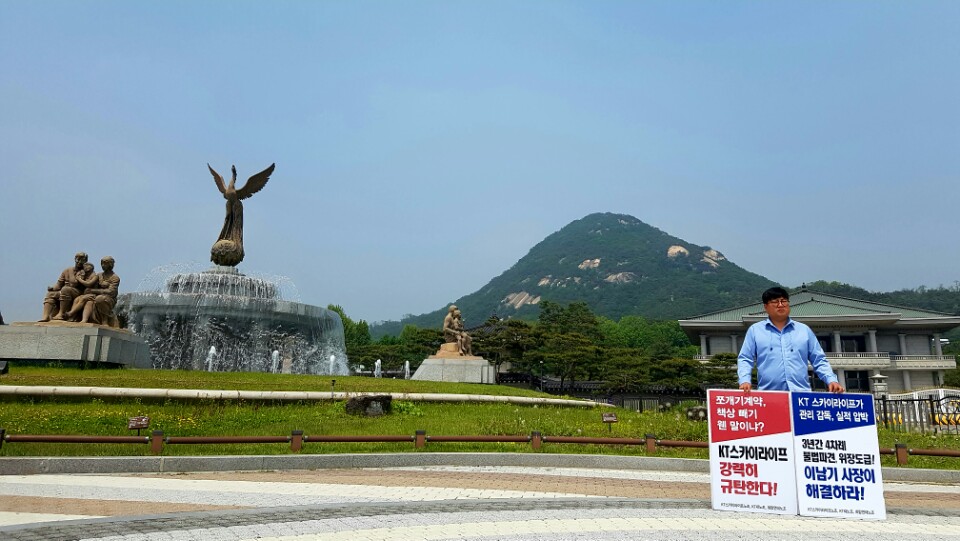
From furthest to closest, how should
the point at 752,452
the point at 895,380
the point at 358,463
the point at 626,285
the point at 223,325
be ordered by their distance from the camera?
the point at 626,285 → the point at 895,380 → the point at 223,325 → the point at 358,463 → the point at 752,452

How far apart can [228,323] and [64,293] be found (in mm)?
7671

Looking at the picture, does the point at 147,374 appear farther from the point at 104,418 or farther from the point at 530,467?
the point at 530,467

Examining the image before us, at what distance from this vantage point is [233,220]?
102 feet

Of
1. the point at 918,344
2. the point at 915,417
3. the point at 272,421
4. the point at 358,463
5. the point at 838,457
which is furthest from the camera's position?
the point at 918,344

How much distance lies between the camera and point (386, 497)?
25.3ft

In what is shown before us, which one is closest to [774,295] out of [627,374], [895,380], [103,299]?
[103,299]

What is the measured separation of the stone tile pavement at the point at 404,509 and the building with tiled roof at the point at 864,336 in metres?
50.8

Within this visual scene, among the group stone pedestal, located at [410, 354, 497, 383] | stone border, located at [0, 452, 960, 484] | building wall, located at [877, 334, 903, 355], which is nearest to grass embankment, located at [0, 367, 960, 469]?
stone border, located at [0, 452, 960, 484]

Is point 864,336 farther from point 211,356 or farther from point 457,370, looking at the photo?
point 211,356

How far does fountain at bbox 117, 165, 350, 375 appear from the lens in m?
25.7

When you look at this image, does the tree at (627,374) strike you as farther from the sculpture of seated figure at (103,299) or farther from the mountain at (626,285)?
the mountain at (626,285)

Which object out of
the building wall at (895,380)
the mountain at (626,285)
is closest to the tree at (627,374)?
the building wall at (895,380)

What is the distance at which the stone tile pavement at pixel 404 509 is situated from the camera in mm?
5539

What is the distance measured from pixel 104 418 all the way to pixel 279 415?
373 centimetres
